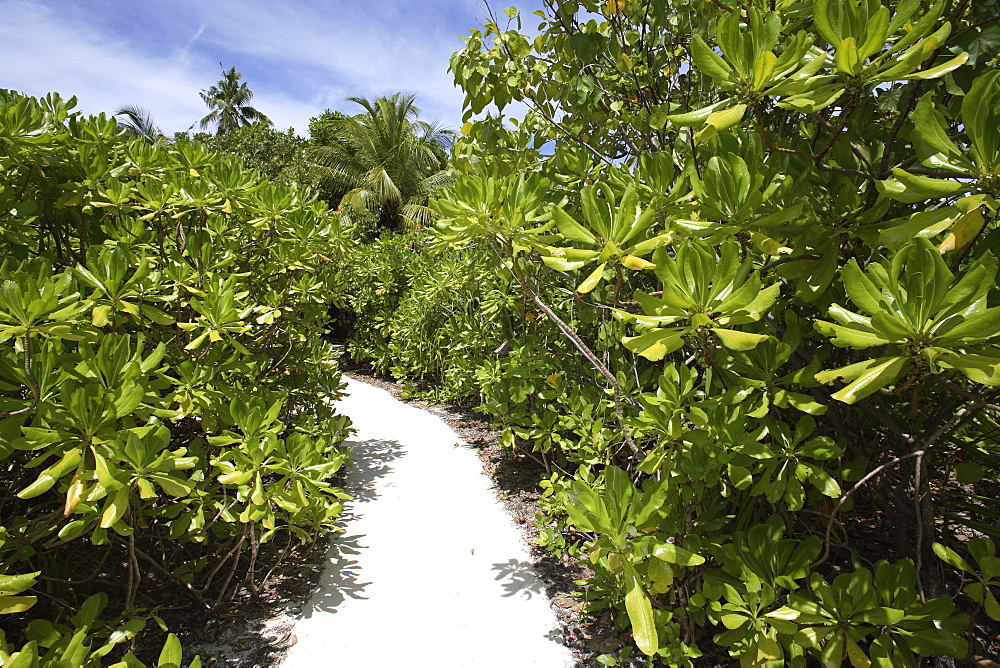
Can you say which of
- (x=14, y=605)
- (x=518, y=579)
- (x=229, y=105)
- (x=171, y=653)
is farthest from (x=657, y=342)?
(x=229, y=105)

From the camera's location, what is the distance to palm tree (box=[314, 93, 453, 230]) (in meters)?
19.7

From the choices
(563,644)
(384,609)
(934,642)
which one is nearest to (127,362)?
(384,609)

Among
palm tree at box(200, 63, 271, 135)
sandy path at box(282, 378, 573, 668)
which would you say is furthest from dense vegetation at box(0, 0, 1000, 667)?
palm tree at box(200, 63, 271, 135)

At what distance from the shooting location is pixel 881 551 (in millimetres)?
2482

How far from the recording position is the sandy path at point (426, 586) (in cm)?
238

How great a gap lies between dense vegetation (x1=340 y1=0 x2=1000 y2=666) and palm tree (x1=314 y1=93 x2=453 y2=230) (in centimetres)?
1780

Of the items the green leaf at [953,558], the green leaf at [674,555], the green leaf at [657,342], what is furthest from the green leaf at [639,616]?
the green leaf at [953,558]

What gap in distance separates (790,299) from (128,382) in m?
2.41

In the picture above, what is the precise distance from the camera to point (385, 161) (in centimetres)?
2022

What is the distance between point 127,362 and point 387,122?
821 inches

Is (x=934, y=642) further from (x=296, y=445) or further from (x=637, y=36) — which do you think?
(x=637, y=36)

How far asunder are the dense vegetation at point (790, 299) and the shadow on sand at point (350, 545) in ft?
4.82

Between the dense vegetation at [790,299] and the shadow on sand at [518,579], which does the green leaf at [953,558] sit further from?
the shadow on sand at [518,579]

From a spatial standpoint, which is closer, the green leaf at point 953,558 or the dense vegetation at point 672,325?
the dense vegetation at point 672,325
